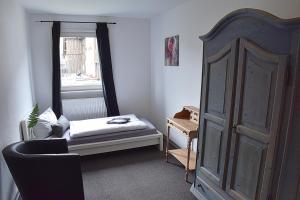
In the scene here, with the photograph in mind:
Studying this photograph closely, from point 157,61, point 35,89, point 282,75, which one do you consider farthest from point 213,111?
point 35,89

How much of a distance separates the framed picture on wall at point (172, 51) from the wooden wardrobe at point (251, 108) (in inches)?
59.2

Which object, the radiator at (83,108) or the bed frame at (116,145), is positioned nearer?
the bed frame at (116,145)

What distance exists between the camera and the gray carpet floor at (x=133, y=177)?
267 centimetres

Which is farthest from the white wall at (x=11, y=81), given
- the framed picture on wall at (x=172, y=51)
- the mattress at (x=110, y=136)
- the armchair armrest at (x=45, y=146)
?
the framed picture on wall at (x=172, y=51)

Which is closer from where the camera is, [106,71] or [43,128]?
[43,128]

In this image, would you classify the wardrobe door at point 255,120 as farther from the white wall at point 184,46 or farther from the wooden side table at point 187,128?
the wooden side table at point 187,128

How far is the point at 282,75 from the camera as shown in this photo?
144cm

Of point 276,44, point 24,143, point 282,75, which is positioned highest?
point 276,44

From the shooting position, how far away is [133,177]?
3053 millimetres

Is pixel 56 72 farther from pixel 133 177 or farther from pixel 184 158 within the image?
pixel 184 158

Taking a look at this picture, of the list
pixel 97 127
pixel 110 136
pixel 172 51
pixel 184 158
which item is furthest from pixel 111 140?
pixel 172 51

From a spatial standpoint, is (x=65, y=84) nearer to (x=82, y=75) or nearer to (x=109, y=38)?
(x=82, y=75)

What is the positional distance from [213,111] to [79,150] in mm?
2177

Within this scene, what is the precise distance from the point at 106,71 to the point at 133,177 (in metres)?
2.28
